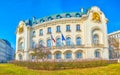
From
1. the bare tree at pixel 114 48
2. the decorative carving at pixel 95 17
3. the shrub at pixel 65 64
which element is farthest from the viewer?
the bare tree at pixel 114 48

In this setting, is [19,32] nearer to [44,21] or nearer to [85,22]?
[44,21]

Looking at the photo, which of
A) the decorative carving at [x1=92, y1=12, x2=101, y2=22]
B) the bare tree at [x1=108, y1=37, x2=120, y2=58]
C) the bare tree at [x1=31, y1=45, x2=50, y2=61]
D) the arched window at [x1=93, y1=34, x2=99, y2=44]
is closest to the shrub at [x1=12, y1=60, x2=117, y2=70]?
the bare tree at [x1=31, y1=45, x2=50, y2=61]

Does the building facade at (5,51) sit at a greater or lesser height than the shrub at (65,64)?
greater

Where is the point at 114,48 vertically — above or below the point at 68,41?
below

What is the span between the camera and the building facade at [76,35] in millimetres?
75625

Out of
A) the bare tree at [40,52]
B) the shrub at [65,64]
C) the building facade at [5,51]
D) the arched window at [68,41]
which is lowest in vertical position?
the shrub at [65,64]

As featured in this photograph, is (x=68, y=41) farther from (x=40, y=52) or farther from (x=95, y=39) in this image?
(x=40, y=52)

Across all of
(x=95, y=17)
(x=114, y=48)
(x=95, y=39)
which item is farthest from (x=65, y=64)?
(x=114, y=48)

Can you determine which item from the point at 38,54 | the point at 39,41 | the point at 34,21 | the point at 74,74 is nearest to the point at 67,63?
the point at 74,74

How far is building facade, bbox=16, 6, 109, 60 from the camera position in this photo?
7562 cm

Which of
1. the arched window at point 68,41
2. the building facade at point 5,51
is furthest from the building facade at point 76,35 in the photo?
the building facade at point 5,51

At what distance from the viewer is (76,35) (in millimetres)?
77438

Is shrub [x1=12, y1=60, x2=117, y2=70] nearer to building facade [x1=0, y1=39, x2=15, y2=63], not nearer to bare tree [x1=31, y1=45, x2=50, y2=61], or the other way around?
bare tree [x1=31, y1=45, x2=50, y2=61]

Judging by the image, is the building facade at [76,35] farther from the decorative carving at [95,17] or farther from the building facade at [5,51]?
the building facade at [5,51]
